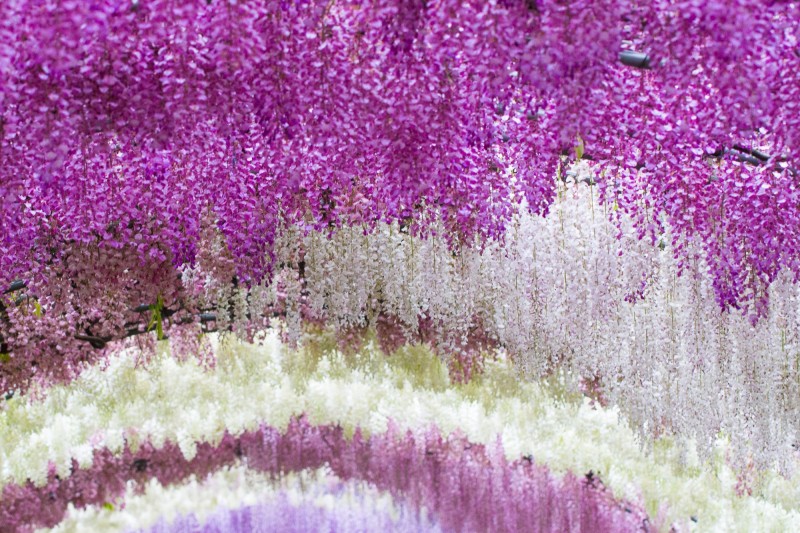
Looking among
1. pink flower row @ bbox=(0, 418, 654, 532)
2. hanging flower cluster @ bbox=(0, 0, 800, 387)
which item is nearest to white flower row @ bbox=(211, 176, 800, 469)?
hanging flower cluster @ bbox=(0, 0, 800, 387)

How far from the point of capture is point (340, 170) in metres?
4.24

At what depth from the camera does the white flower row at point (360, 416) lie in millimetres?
7348

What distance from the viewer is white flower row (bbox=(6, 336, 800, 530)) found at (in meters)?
7.35

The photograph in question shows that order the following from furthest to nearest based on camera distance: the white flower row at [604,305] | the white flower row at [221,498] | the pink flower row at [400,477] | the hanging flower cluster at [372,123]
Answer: the pink flower row at [400,477] → the white flower row at [221,498] → the white flower row at [604,305] → the hanging flower cluster at [372,123]

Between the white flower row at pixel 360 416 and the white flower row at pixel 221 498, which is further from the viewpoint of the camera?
the white flower row at pixel 360 416

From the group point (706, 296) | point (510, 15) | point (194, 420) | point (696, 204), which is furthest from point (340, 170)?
point (194, 420)

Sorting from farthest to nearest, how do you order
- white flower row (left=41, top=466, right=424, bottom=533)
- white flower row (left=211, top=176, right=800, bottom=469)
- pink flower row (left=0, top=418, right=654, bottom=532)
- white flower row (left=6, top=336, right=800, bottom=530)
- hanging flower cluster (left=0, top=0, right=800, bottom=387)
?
white flower row (left=6, top=336, right=800, bottom=530) < pink flower row (left=0, top=418, right=654, bottom=532) < white flower row (left=41, top=466, right=424, bottom=533) < white flower row (left=211, top=176, right=800, bottom=469) < hanging flower cluster (left=0, top=0, right=800, bottom=387)

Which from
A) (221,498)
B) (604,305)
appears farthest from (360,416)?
(604,305)

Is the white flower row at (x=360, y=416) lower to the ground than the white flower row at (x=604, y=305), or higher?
lower

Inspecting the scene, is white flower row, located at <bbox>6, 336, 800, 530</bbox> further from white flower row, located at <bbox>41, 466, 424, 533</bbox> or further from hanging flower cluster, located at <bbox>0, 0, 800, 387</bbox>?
hanging flower cluster, located at <bbox>0, 0, 800, 387</bbox>

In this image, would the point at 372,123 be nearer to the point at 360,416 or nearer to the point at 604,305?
the point at 604,305

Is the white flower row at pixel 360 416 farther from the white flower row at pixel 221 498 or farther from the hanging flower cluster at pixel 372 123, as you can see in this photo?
the hanging flower cluster at pixel 372 123

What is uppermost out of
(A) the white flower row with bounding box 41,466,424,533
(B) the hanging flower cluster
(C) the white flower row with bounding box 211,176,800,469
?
(B) the hanging flower cluster

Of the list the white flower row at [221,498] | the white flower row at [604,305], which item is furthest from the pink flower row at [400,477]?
the white flower row at [604,305]
